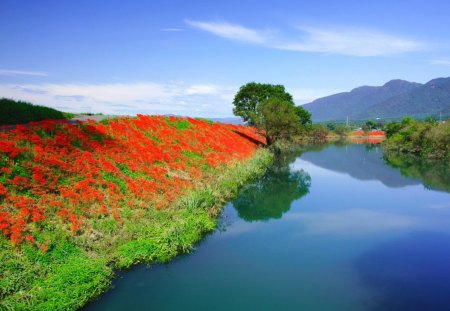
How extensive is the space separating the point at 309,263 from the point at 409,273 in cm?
452

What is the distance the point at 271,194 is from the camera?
3431 centimetres

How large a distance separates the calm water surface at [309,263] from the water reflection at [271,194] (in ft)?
0.55

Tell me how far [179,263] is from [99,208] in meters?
5.22

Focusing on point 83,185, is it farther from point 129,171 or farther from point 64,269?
point 64,269

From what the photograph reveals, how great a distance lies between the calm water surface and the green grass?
663mm

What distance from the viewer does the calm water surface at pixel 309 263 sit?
13.6 metres

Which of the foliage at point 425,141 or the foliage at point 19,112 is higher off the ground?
the foliage at point 19,112

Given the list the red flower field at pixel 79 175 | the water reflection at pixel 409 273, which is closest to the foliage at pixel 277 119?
the red flower field at pixel 79 175

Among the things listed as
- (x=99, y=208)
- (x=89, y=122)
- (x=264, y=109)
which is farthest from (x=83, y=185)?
(x=264, y=109)

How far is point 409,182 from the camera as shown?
137 ft

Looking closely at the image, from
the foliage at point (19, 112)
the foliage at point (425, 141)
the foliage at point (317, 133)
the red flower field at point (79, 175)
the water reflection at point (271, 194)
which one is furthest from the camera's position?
the foliage at point (317, 133)

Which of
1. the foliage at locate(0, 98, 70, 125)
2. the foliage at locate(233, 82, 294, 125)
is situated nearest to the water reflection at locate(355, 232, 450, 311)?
the foliage at locate(0, 98, 70, 125)

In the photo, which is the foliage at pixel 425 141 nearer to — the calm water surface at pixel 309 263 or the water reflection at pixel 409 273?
the calm water surface at pixel 309 263

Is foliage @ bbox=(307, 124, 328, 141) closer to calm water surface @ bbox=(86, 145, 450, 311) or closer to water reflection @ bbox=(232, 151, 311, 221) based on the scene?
water reflection @ bbox=(232, 151, 311, 221)
